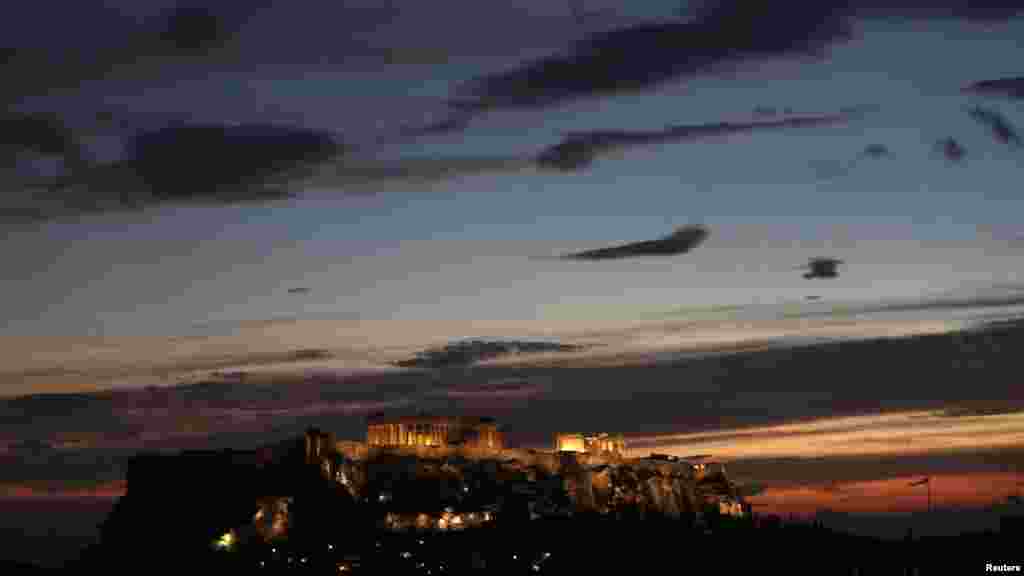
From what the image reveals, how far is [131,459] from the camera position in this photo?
17150cm

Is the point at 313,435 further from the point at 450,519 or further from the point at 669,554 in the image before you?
the point at 669,554

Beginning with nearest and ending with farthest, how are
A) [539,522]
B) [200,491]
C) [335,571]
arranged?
[335,571] < [200,491] < [539,522]

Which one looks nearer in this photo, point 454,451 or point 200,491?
point 200,491

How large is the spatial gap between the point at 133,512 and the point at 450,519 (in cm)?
2910

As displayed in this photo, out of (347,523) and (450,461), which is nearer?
(347,523)

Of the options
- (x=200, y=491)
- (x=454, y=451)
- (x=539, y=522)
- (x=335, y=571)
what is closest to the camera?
(x=335, y=571)

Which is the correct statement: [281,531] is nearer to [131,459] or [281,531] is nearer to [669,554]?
[131,459]

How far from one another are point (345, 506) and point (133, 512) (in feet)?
63.4

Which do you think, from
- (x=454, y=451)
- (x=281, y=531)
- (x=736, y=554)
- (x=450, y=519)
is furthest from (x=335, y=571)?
(x=736, y=554)

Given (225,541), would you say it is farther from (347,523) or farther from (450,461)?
(450,461)

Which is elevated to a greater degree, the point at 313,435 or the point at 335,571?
the point at 313,435

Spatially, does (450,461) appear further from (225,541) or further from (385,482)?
(225,541)

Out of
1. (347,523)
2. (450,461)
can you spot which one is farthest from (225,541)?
(450,461)

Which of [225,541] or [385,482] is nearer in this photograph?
[225,541]
